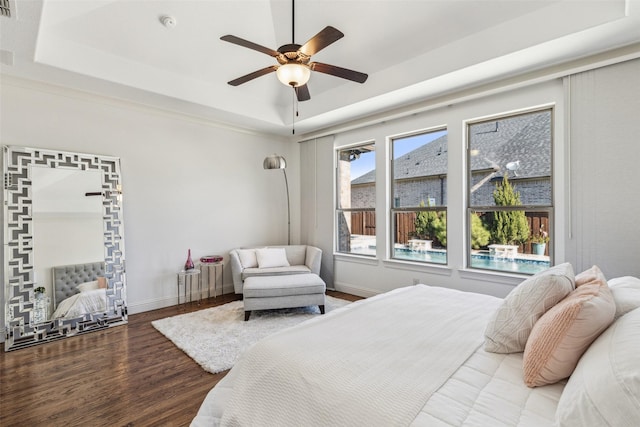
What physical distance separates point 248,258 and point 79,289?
197cm

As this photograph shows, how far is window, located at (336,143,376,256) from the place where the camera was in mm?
4812

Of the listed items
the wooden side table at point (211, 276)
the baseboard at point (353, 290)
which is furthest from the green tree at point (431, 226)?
the wooden side table at point (211, 276)

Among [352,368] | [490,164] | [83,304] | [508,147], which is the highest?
[508,147]

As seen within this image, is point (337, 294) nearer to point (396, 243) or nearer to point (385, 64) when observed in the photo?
point (396, 243)

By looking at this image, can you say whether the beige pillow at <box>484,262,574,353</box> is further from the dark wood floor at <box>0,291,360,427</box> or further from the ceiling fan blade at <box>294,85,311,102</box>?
the ceiling fan blade at <box>294,85,311,102</box>

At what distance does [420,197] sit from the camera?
14.1ft

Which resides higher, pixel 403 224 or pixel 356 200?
pixel 356 200

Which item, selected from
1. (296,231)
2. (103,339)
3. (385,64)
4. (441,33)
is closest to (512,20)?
(441,33)

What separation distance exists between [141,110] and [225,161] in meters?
1.30

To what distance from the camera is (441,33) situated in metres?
3.12

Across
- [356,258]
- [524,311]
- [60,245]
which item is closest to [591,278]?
[524,311]

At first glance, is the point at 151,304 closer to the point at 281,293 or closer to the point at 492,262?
the point at 281,293

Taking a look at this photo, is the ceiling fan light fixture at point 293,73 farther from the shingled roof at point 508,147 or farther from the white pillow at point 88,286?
the white pillow at point 88,286

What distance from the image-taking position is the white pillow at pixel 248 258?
4562mm
